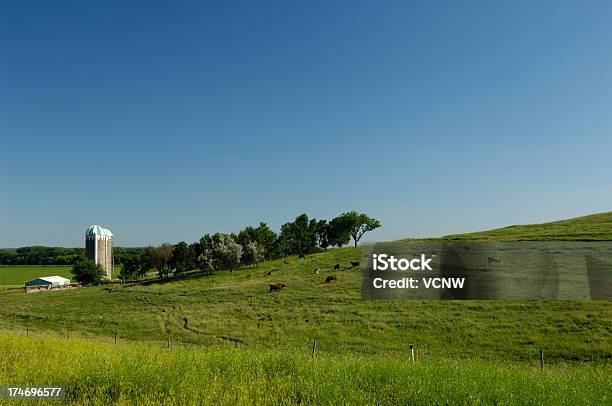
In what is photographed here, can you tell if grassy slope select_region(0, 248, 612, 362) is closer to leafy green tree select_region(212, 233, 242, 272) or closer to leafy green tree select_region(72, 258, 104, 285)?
leafy green tree select_region(212, 233, 242, 272)

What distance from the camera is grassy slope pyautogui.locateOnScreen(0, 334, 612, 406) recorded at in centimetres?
1139

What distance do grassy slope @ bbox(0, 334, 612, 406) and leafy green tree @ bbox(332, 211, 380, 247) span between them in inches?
4451

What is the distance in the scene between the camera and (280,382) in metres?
12.7

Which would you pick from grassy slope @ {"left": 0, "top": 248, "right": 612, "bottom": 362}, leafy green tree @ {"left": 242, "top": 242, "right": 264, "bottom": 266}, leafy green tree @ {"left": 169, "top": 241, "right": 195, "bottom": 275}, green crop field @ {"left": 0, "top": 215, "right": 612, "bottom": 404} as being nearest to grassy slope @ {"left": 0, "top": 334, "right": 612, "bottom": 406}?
green crop field @ {"left": 0, "top": 215, "right": 612, "bottom": 404}

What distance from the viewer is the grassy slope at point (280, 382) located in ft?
37.4

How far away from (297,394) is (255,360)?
3.20 metres

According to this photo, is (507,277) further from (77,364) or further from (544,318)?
(77,364)

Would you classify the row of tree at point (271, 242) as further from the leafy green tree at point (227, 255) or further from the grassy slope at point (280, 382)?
the grassy slope at point (280, 382)

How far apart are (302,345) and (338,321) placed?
754 centimetres

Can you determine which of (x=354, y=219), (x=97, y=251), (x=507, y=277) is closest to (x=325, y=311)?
(x=507, y=277)

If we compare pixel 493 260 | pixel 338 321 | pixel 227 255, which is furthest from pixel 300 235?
pixel 338 321

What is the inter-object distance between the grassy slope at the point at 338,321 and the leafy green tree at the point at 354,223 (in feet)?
205
